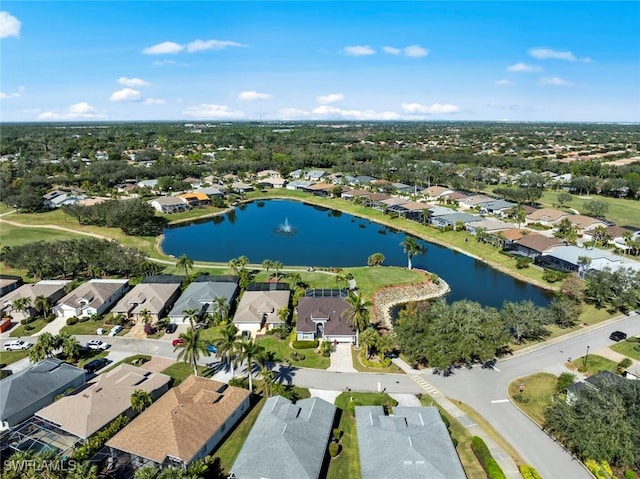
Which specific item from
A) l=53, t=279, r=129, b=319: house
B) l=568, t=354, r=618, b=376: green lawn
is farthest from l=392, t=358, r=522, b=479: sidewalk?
l=53, t=279, r=129, b=319: house

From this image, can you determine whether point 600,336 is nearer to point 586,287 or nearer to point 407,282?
point 586,287

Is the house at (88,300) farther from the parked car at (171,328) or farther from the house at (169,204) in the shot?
the house at (169,204)

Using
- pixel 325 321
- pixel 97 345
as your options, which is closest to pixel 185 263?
pixel 97 345

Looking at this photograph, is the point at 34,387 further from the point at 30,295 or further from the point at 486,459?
the point at 486,459

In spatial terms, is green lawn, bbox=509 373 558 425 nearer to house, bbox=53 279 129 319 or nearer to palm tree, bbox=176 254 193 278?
palm tree, bbox=176 254 193 278

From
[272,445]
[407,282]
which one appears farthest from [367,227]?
[272,445]
